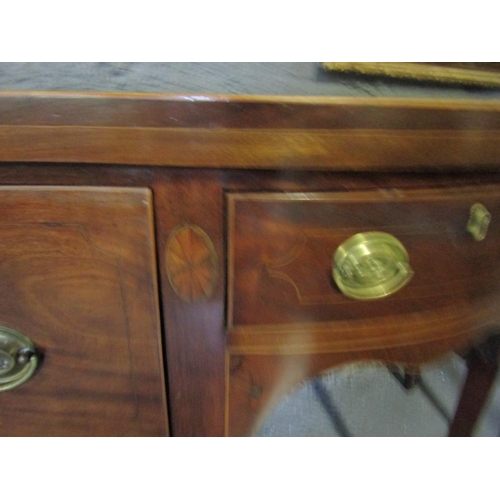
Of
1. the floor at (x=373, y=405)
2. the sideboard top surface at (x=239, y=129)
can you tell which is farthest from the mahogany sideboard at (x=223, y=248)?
the floor at (x=373, y=405)

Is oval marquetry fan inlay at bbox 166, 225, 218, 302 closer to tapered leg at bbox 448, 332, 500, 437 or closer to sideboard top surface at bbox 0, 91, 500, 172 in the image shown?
sideboard top surface at bbox 0, 91, 500, 172

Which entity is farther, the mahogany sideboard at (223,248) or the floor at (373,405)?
the floor at (373,405)

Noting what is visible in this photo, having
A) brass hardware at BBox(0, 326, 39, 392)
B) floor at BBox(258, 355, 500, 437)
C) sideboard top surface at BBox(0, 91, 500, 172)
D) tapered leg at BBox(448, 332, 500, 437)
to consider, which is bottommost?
floor at BBox(258, 355, 500, 437)

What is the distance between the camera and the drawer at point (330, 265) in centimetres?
34

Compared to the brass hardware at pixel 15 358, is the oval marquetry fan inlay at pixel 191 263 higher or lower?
higher

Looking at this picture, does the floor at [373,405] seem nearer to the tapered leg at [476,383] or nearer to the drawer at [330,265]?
the tapered leg at [476,383]

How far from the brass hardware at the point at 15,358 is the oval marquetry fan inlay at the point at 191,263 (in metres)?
0.13

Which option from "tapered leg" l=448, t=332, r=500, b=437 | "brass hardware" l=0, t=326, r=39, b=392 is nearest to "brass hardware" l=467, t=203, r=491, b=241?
"tapered leg" l=448, t=332, r=500, b=437

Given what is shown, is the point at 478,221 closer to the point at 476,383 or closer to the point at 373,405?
the point at 476,383

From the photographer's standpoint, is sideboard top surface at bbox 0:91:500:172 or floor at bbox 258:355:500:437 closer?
sideboard top surface at bbox 0:91:500:172

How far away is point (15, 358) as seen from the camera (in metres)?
0.39

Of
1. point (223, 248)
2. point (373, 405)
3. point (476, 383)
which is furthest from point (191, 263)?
point (373, 405)

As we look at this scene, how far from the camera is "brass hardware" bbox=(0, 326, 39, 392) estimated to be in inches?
15.4

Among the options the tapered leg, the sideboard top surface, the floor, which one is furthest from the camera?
the floor
